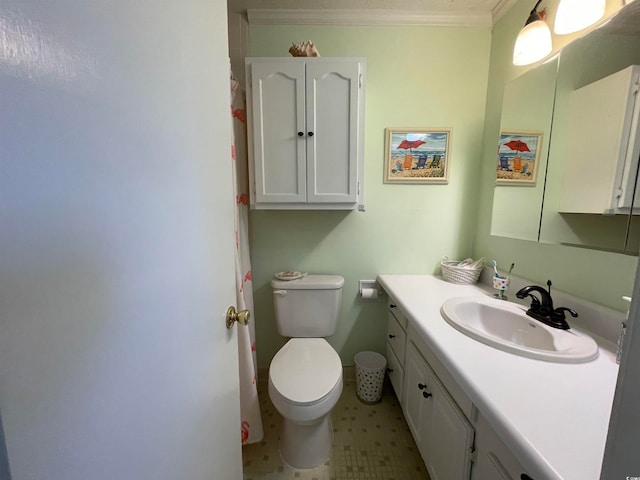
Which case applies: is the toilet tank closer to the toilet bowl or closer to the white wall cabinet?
the toilet bowl

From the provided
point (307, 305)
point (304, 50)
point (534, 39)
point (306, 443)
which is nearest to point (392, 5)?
point (304, 50)

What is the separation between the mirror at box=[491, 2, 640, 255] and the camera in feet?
2.80

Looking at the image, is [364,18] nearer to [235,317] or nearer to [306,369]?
[235,317]

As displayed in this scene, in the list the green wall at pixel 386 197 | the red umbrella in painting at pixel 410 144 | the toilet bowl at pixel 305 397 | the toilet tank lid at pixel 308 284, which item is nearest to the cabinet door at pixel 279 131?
the green wall at pixel 386 197

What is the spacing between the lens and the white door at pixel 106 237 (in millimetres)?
249

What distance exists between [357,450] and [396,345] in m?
0.56

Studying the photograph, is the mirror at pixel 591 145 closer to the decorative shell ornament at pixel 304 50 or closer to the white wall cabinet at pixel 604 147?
the white wall cabinet at pixel 604 147

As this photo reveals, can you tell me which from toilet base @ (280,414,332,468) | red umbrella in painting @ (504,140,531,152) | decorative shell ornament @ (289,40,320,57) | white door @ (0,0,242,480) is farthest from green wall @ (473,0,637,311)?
white door @ (0,0,242,480)

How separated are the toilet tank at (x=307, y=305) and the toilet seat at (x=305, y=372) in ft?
0.35

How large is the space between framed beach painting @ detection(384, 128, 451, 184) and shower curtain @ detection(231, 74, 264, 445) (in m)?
0.88

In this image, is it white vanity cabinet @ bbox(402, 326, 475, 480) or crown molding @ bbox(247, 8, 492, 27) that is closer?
white vanity cabinet @ bbox(402, 326, 475, 480)

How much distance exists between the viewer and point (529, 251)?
4.07ft

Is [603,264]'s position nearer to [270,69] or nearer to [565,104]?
[565,104]

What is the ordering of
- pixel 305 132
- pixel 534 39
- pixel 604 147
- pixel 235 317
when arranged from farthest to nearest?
1. pixel 305 132
2. pixel 534 39
3. pixel 604 147
4. pixel 235 317
